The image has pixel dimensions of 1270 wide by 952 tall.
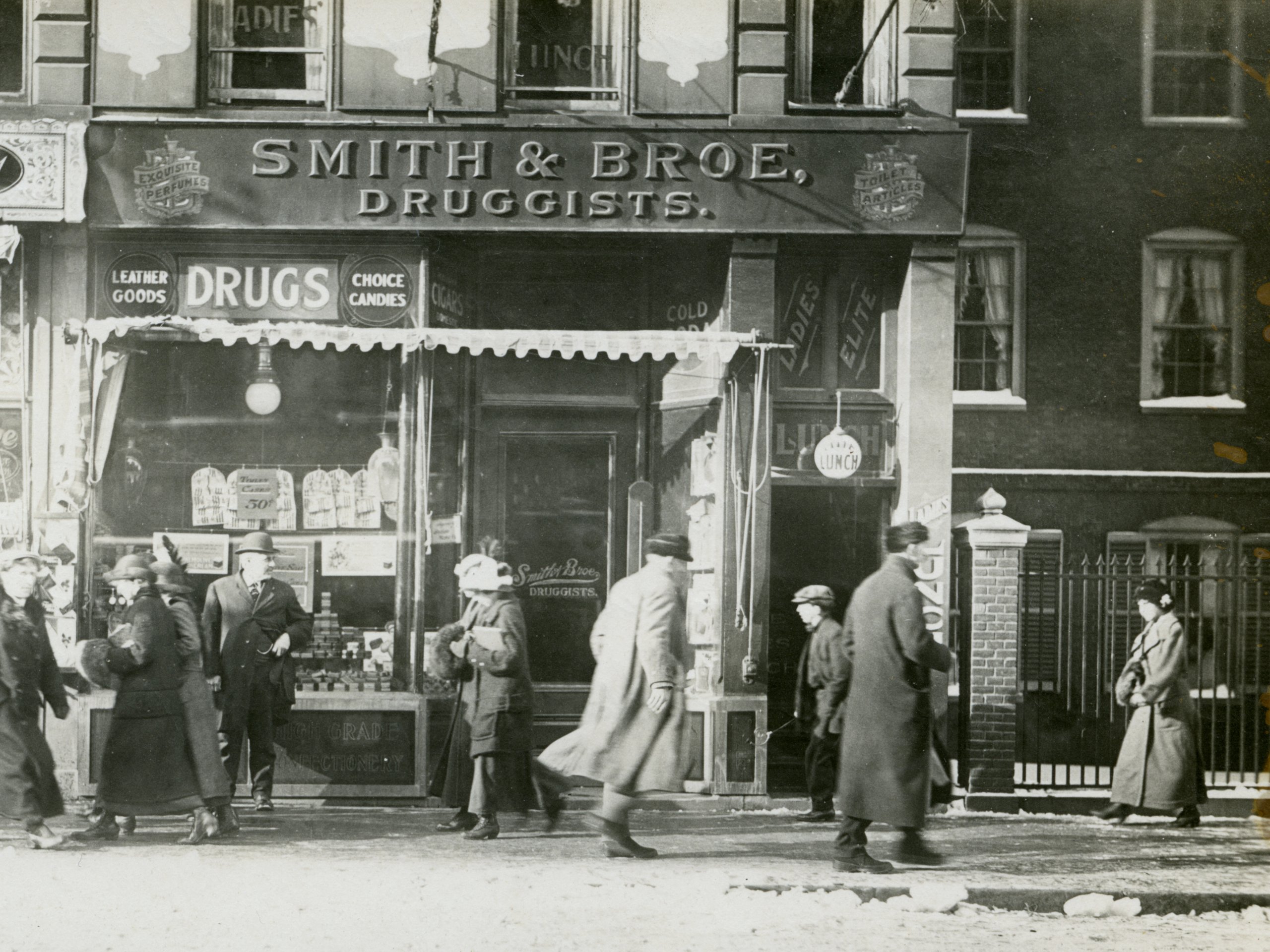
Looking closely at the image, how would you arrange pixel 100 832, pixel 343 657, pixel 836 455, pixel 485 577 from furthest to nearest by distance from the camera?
1. pixel 836 455
2. pixel 343 657
3. pixel 485 577
4. pixel 100 832

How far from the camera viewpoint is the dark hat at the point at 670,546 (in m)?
9.38

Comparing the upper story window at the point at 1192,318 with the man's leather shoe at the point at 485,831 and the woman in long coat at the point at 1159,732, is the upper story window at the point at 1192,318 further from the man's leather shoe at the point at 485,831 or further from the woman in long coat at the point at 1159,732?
the man's leather shoe at the point at 485,831

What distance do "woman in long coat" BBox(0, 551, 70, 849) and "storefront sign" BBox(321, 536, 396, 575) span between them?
3164 millimetres

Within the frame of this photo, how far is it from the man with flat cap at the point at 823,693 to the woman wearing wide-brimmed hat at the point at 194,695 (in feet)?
14.1

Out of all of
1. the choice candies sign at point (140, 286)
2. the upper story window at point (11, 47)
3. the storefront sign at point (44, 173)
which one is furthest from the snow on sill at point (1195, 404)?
the upper story window at point (11, 47)

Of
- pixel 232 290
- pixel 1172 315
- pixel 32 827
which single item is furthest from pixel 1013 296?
pixel 32 827

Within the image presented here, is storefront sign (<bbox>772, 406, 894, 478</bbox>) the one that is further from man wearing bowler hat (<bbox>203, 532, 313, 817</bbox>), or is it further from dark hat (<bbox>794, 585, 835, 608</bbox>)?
man wearing bowler hat (<bbox>203, 532, 313, 817</bbox>)

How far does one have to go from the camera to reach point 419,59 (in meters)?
12.5

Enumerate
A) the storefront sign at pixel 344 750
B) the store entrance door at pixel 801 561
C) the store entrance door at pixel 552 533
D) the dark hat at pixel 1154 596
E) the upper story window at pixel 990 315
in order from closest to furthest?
1. the dark hat at pixel 1154 596
2. the storefront sign at pixel 344 750
3. the store entrance door at pixel 552 533
4. the store entrance door at pixel 801 561
5. the upper story window at pixel 990 315

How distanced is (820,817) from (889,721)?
274 cm

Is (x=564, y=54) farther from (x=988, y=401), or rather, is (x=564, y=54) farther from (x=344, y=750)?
(x=988, y=401)

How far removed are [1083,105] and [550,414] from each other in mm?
8674

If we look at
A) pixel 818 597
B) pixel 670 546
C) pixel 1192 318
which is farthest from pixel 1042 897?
pixel 1192 318

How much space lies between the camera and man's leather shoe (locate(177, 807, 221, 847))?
9617mm
